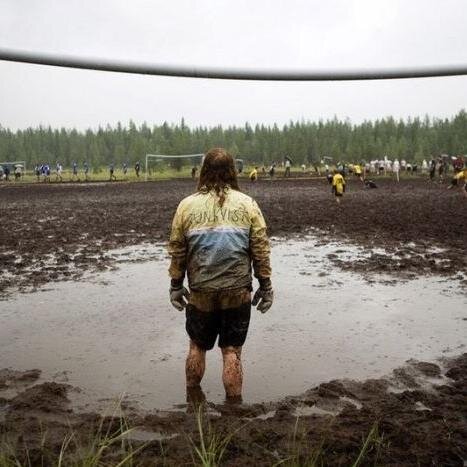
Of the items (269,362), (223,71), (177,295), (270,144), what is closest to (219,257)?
(177,295)

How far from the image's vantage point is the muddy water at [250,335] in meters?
4.77

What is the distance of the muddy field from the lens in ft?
11.1

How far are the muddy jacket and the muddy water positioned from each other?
3.69 feet

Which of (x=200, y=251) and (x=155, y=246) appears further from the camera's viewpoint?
(x=155, y=246)

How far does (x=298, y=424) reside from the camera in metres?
3.76

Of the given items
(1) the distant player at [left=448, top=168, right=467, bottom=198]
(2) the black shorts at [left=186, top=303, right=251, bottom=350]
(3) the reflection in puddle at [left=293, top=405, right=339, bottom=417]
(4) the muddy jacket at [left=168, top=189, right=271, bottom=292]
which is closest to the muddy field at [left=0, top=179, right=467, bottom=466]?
(3) the reflection in puddle at [left=293, top=405, right=339, bottom=417]

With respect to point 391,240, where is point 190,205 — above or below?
above

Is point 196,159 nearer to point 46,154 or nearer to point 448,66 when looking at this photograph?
point 46,154

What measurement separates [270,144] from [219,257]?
134887 mm

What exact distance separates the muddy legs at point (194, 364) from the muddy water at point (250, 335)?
0.58 feet

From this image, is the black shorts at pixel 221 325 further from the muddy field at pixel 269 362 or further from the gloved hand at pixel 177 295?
the muddy field at pixel 269 362

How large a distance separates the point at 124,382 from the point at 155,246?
8.50 m

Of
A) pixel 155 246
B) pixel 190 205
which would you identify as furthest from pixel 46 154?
pixel 190 205

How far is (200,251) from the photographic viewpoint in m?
3.96
